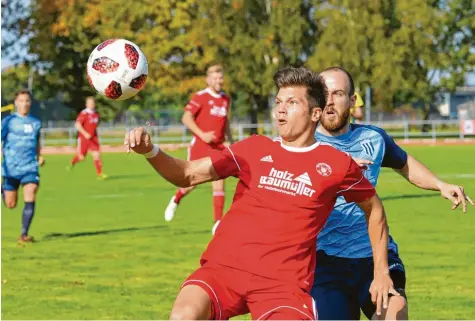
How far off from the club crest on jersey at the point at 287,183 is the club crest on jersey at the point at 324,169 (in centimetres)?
8

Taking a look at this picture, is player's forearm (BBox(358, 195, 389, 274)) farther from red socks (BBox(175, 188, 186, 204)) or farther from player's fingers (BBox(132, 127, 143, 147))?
red socks (BBox(175, 188, 186, 204))

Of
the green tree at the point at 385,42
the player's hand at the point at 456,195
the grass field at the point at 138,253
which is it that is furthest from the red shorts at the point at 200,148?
the green tree at the point at 385,42

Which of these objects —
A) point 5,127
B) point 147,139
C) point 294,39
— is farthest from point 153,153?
point 294,39

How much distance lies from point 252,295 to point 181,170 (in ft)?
2.61

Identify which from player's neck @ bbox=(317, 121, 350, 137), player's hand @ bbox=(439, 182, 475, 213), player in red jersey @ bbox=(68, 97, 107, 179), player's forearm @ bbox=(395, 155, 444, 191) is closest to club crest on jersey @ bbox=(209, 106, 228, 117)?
player's forearm @ bbox=(395, 155, 444, 191)

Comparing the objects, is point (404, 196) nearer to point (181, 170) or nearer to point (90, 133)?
point (90, 133)

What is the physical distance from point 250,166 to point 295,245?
1.74 feet

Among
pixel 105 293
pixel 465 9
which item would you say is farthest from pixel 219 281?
pixel 465 9

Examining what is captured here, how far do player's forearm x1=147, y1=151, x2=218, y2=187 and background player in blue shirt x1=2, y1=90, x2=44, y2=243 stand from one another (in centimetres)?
941

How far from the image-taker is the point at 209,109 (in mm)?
16703

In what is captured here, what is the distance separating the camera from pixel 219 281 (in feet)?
18.5

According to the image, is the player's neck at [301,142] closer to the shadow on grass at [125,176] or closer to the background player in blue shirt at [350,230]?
the background player in blue shirt at [350,230]

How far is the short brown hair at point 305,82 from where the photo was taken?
5918 mm

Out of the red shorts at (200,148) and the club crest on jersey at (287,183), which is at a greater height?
the club crest on jersey at (287,183)
